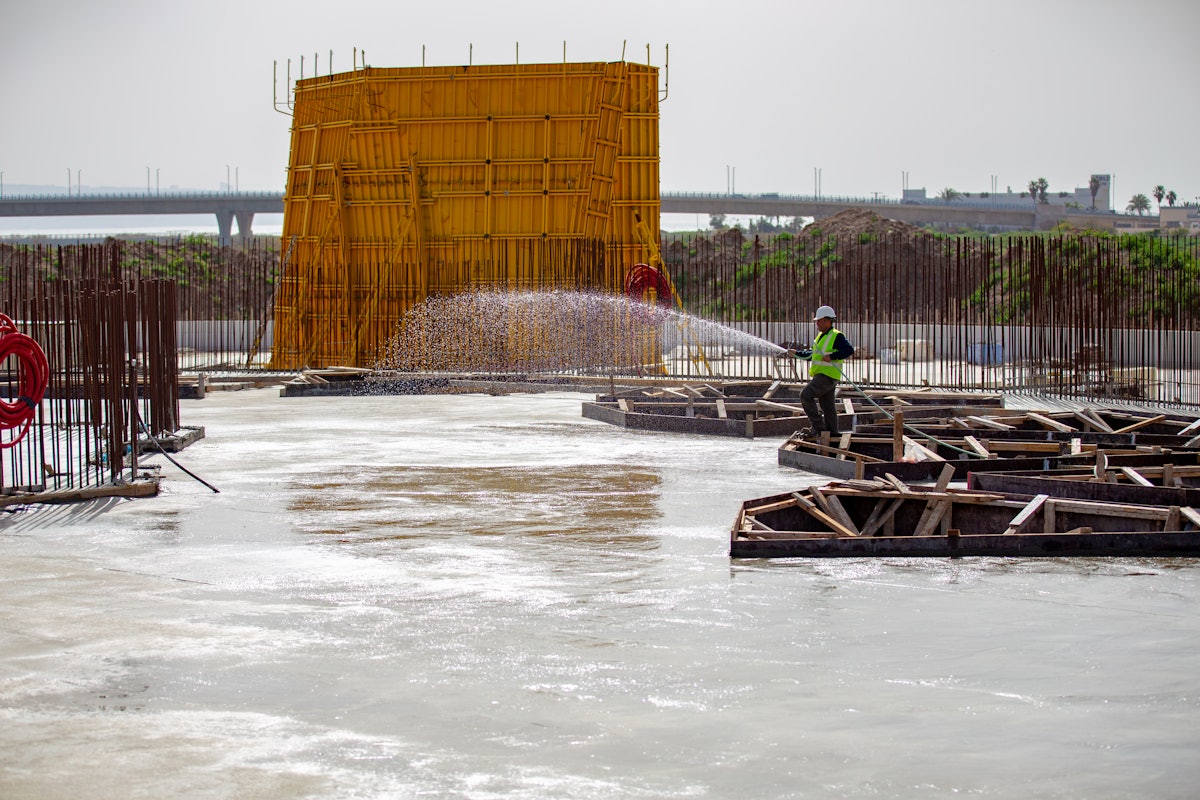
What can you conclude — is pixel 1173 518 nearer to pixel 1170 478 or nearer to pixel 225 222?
pixel 1170 478

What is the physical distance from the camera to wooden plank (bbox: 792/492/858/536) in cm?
1106

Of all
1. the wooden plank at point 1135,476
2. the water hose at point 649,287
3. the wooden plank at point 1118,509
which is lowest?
the wooden plank at point 1118,509

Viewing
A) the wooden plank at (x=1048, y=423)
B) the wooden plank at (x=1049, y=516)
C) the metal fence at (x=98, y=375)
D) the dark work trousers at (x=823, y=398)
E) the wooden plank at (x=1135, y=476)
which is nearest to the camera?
the wooden plank at (x=1049, y=516)

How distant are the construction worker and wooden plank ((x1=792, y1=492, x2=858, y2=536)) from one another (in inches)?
212

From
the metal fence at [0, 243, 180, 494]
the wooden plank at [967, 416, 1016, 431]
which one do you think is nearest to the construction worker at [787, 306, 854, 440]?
the wooden plank at [967, 416, 1016, 431]

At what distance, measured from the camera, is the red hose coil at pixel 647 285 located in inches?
1254

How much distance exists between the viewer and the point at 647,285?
32094 mm

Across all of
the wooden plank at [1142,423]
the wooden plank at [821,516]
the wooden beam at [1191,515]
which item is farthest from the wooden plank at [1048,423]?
the wooden plank at [821,516]

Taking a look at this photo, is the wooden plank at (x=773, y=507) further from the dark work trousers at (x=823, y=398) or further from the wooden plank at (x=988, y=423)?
the wooden plank at (x=988, y=423)

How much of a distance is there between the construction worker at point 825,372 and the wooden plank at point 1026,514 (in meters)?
5.93

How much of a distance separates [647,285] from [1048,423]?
48.5ft

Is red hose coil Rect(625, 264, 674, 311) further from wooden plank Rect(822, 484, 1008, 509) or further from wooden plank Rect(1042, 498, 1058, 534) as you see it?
wooden plank Rect(1042, 498, 1058, 534)

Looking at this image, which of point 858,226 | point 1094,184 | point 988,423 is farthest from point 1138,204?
point 988,423

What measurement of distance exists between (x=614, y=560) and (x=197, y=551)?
3.07 metres
